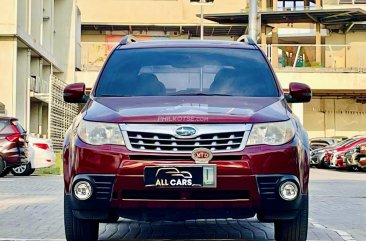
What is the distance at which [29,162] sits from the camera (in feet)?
74.9

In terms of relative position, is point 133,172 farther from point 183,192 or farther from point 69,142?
point 69,142

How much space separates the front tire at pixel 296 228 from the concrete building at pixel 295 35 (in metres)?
35.4

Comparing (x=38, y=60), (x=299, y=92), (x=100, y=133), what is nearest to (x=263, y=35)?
(x=38, y=60)

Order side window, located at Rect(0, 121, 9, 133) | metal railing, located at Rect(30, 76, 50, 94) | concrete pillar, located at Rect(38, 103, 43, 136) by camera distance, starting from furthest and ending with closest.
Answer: concrete pillar, located at Rect(38, 103, 43, 136) < metal railing, located at Rect(30, 76, 50, 94) < side window, located at Rect(0, 121, 9, 133)

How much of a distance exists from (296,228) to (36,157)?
55.4 feet

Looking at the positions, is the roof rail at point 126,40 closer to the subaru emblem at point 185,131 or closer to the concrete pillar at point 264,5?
the subaru emblem at point 185,131

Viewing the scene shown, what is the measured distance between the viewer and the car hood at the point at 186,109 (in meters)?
6.39

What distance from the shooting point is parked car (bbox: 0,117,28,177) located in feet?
70.0

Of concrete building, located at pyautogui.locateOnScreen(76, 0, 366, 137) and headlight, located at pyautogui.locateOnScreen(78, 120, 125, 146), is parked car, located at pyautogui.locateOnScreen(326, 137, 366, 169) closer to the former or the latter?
concrete building, located at pyautogui.locateOnScreen(76, 0, 366, 137)

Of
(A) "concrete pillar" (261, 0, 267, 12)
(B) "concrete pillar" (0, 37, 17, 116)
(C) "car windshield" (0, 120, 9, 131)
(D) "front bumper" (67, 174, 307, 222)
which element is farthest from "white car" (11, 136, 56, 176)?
(A) "concrete pillar" (261, 0, 267, 12)

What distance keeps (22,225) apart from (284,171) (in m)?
4.11

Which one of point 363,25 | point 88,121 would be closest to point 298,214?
point 88,121

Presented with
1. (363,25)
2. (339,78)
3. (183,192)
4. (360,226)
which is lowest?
(360,226)

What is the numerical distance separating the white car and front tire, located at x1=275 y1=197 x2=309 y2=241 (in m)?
16.4
